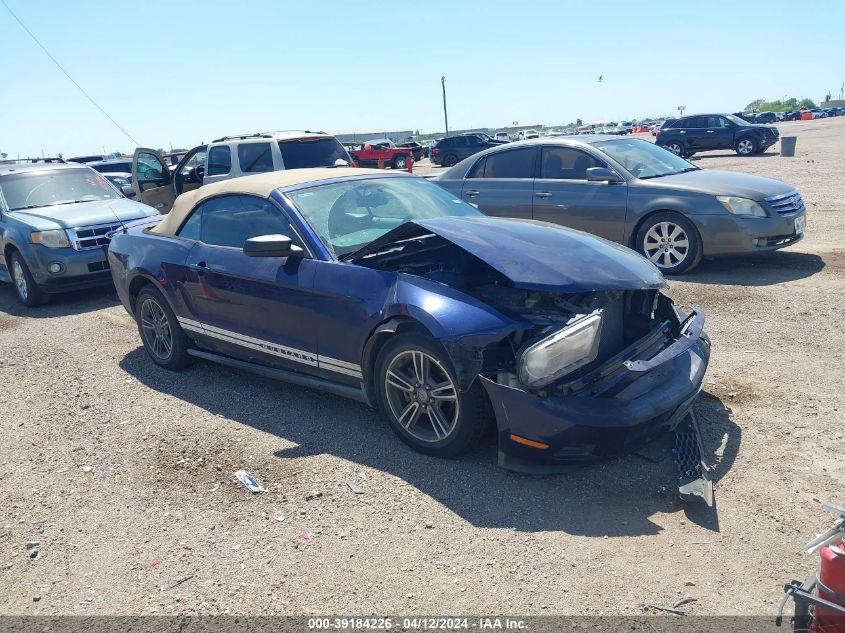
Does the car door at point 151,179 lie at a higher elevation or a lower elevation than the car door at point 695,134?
higher

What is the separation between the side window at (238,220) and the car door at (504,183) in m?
4.16

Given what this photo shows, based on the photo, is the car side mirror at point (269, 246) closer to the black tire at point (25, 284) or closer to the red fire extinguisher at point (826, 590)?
the red fire extinguisher at point (826, 590)

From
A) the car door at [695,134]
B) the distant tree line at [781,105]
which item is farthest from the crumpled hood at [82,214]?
the distant tree line at [781,105]

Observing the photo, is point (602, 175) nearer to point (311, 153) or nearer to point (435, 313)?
point (435, 313)

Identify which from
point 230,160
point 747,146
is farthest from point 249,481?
point 747,146

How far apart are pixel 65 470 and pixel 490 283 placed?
2.86 meters

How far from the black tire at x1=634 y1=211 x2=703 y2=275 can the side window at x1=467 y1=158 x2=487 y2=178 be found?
2.36m

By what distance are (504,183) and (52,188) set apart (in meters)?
6.29

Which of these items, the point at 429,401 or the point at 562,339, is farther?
the point at 429,401

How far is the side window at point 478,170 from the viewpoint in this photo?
941 cm

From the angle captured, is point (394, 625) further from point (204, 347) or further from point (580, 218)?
point (580, 218)

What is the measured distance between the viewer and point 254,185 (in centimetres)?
502

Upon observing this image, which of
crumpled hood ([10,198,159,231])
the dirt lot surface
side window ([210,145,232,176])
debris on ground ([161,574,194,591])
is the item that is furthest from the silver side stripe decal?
side window ([210,145,232,176])

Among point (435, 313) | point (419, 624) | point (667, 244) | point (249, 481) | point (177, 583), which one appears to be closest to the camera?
point (419, 624)
